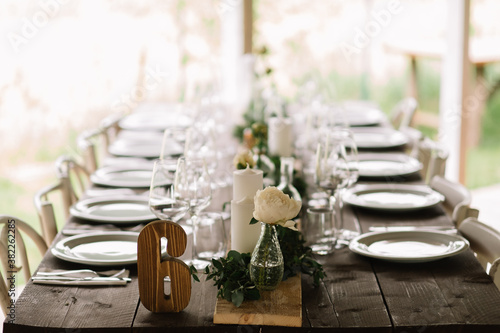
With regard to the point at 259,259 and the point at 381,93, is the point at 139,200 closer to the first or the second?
the point at 259,259

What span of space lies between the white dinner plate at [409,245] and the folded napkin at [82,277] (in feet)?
1.79

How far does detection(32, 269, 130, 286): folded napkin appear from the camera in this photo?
4.82ft

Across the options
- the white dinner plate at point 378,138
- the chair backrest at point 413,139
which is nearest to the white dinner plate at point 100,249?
the white dinner plate at point 378,138

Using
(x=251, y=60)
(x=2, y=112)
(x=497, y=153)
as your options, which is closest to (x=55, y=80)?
(x=2, y=112)

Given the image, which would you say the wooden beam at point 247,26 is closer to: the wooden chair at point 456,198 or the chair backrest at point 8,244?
the wooden chair at point 456,198

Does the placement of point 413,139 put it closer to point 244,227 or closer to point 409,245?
point 409,245

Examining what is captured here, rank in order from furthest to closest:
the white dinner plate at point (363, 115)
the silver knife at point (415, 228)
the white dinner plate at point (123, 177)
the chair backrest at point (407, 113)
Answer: the chair backrest at point (407, 113) → the white dinner plate at point (363, 115) → the white dinner plate at point (123, 177) → the silver knife at point (415, 228)

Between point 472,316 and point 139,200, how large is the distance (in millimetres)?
1140

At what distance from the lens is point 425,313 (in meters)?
1.31

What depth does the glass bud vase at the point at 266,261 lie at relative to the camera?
4.35ft

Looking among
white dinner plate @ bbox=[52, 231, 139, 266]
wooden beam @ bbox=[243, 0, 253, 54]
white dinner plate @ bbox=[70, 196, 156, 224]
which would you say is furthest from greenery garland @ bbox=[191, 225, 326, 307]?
wooden beam @ bbox=[243, 0, 253, 54]

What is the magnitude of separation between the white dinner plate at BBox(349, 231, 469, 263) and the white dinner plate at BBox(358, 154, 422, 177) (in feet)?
2.24

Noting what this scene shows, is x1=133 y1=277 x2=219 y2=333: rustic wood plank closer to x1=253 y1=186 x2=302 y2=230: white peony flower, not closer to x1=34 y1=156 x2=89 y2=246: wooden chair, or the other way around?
x1=253 y1=186 x2=302 y2=230: white peony flower

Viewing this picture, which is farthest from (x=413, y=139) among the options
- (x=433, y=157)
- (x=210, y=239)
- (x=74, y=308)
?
(x=74, y=308)
